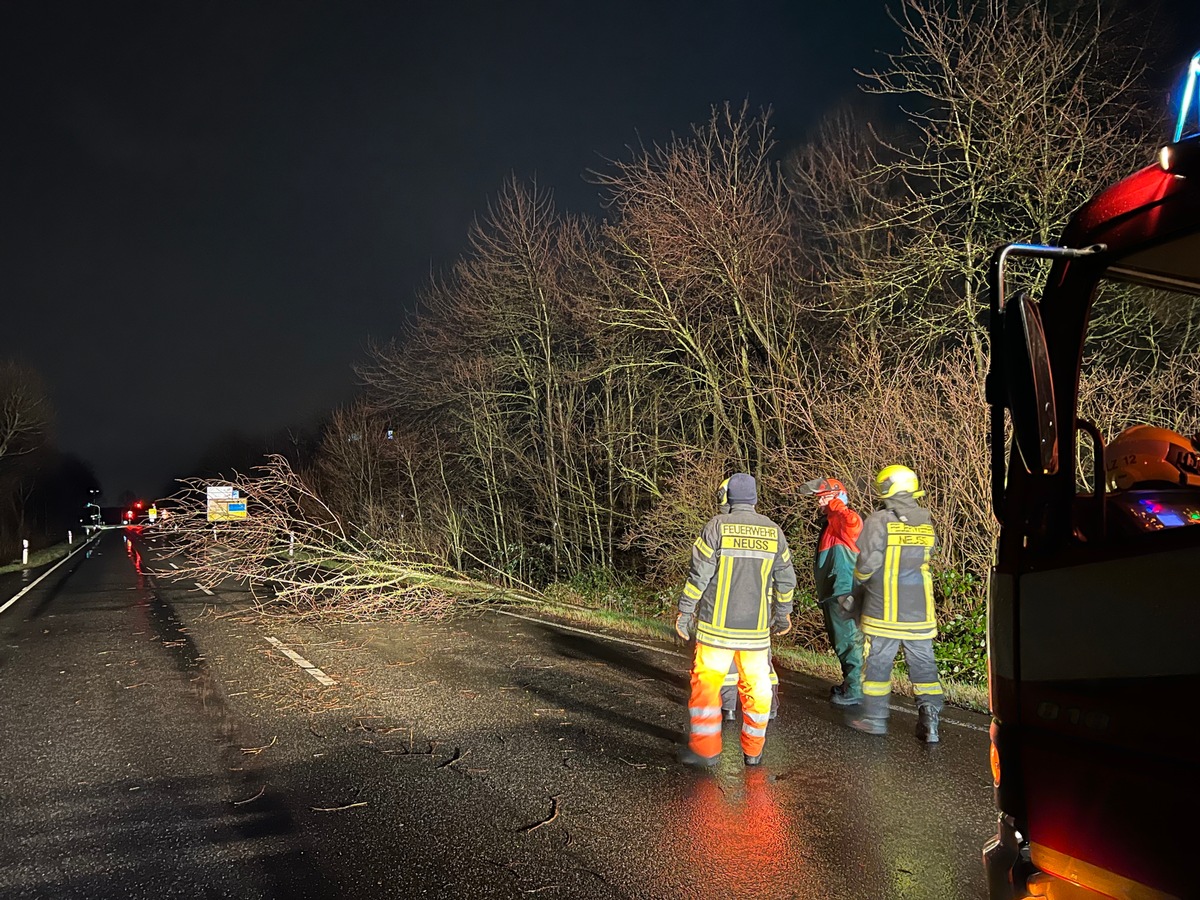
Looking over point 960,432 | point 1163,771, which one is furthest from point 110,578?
point 1163,771

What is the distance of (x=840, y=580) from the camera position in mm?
7059

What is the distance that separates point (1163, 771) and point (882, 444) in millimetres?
8326

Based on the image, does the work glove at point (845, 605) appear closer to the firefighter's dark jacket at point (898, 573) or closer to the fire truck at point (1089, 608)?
the firefighter's dark jacket at point (898, 573)

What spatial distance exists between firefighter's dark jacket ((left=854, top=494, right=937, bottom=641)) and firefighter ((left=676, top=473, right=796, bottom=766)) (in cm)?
80

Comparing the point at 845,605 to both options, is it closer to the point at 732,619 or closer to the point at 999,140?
the point at 732,619

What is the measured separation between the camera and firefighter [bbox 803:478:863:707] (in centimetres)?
693

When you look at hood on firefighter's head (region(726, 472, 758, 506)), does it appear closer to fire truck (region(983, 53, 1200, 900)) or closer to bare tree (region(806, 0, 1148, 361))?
fire truck (region(983, 53, 1200, 900))

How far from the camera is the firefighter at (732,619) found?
5254mm

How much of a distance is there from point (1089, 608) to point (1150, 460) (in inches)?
36.2

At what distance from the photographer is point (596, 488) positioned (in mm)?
19125

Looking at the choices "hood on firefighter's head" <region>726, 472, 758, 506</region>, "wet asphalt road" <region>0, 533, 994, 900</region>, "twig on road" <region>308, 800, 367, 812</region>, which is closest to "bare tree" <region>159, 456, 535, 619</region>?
"wet asphalt road" <region>0, 533, 994, 900</region>

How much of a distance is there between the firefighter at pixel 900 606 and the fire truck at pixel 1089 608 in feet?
10.9

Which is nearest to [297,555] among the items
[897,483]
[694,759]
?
[694,759]

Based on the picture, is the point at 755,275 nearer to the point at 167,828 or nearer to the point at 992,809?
the point at 992,809
